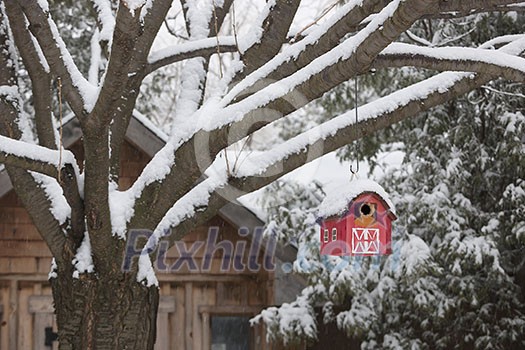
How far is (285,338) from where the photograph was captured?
850 cm

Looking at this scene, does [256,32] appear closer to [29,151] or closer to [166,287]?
[29,151]

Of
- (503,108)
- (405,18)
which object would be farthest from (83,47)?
(405,18)

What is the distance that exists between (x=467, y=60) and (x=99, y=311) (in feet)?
9.60

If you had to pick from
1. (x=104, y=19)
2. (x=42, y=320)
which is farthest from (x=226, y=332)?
(x=104, y=19)

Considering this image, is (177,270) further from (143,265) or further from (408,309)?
(143,265)

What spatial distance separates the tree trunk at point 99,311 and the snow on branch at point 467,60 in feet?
7.89

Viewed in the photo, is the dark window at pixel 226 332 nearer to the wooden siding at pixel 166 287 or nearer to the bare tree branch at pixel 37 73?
the wooden siding at pixel 166 287

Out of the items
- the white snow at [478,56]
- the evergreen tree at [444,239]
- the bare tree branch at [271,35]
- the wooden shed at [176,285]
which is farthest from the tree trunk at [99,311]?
the wooden shed at [176,285]

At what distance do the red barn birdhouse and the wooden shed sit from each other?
3.51m

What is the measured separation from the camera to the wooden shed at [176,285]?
30.1ft

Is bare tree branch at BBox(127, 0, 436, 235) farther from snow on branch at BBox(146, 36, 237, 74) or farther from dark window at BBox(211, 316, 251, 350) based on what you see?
dark window at BBox(211, 316, 251, 350)

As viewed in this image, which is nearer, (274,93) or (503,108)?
(274,93)

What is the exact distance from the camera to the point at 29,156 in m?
5.03

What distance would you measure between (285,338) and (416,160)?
252 centimetres
